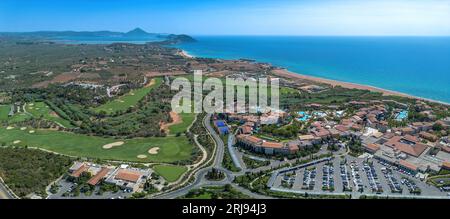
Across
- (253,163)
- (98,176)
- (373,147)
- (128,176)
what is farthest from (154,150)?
(373,147)

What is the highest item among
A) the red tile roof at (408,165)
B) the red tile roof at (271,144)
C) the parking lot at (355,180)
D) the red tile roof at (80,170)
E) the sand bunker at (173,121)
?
the sand bunker at (173,121)

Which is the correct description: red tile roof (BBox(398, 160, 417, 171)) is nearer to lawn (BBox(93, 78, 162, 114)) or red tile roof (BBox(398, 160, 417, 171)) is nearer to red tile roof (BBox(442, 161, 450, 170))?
red tile roof (BBox(442, 161, 450, 170))

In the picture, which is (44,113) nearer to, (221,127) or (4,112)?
(4,112)

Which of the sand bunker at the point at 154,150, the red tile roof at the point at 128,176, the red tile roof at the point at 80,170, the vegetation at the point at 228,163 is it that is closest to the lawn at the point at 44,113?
the sand bunker at the point at 154,150

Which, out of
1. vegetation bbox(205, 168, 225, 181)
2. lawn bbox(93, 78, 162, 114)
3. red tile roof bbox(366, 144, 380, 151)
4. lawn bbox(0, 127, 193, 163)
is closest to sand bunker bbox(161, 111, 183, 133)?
lawn bbox(0, 127, 193, 163)

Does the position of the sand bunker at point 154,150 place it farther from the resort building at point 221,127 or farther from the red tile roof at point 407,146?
the red tile roof at point 407,146

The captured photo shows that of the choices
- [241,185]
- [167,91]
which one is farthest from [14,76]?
[241,185]
